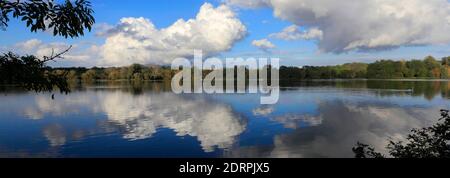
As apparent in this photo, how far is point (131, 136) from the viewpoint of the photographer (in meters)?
24.7

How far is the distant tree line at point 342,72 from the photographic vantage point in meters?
150

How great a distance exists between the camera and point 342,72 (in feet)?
549

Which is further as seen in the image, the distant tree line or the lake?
the distant tree line

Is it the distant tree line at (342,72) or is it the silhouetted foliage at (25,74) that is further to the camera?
the distant tree line at (342,72)

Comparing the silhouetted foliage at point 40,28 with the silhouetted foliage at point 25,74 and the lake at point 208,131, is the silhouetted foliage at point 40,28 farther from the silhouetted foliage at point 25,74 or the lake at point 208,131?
the lake at point 208,131

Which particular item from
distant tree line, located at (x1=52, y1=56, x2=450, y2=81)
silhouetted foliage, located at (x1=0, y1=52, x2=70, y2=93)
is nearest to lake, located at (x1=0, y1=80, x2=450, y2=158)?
silhouetted foliage, located at (x1=0, y1=52, x2=70, y2=93)

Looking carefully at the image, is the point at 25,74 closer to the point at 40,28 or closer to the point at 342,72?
the point at 40,28

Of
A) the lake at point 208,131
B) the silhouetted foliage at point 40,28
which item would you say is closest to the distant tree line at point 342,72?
the lake at point 208,131

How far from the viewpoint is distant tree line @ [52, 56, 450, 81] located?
490 feet

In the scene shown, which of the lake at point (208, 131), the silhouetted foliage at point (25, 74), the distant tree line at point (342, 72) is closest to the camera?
the silhouetted foliage at point (25, 74)

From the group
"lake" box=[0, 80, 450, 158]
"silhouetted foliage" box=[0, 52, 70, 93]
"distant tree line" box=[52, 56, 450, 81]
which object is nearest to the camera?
"silhouetted foliage" box=[0, 52, 70, 93]

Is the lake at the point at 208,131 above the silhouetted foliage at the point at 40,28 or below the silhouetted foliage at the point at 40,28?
below

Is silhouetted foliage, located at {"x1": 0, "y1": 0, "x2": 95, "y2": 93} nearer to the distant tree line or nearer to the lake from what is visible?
the lake

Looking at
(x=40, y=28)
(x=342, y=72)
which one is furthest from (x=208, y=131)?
(x=342, y=72)
